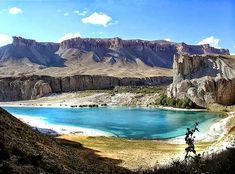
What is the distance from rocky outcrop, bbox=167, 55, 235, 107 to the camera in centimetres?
8894

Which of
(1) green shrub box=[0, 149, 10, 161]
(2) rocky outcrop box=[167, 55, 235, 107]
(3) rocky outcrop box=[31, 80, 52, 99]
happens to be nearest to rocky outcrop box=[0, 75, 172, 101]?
(3) rocky outcrop box=[31, 80, 52, 99]

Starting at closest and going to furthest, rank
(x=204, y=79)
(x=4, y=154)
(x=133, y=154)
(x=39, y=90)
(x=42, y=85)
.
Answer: (x=4, y=154) < (x=133, y=154) < (x=204, y=79) < (x=39, y=90) < (x=42, y=85)

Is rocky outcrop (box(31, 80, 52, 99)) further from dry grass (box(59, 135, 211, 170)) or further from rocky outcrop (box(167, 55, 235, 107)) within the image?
dry grass (box(59, 135, 211, 170))

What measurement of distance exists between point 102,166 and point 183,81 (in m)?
72.8

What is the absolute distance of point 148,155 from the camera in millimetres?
29375

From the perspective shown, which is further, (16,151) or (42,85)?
(42,85)

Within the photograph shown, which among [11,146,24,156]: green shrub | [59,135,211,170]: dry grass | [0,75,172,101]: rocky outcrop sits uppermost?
[0,75,172,101]: rocky outcrop

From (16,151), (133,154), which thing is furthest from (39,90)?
(16,151)

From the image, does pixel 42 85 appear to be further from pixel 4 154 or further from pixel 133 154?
pixel 4 154

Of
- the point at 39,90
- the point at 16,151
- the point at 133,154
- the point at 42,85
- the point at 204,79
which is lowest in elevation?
the point at 133,154

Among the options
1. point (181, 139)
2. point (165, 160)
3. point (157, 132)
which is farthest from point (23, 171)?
point (157, 132)

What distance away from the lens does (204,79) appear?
9156 cm

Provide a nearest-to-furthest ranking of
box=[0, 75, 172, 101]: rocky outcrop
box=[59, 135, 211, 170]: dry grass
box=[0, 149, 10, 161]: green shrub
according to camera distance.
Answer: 1. box=[0, 149, 10, 161]: green shrub
2. box=[59, 135, 211, 170]: dry grass
3. box=[0, 75, 172, 101]: rocky outcrop

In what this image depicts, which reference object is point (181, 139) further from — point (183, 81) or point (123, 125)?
point (183, 81)
